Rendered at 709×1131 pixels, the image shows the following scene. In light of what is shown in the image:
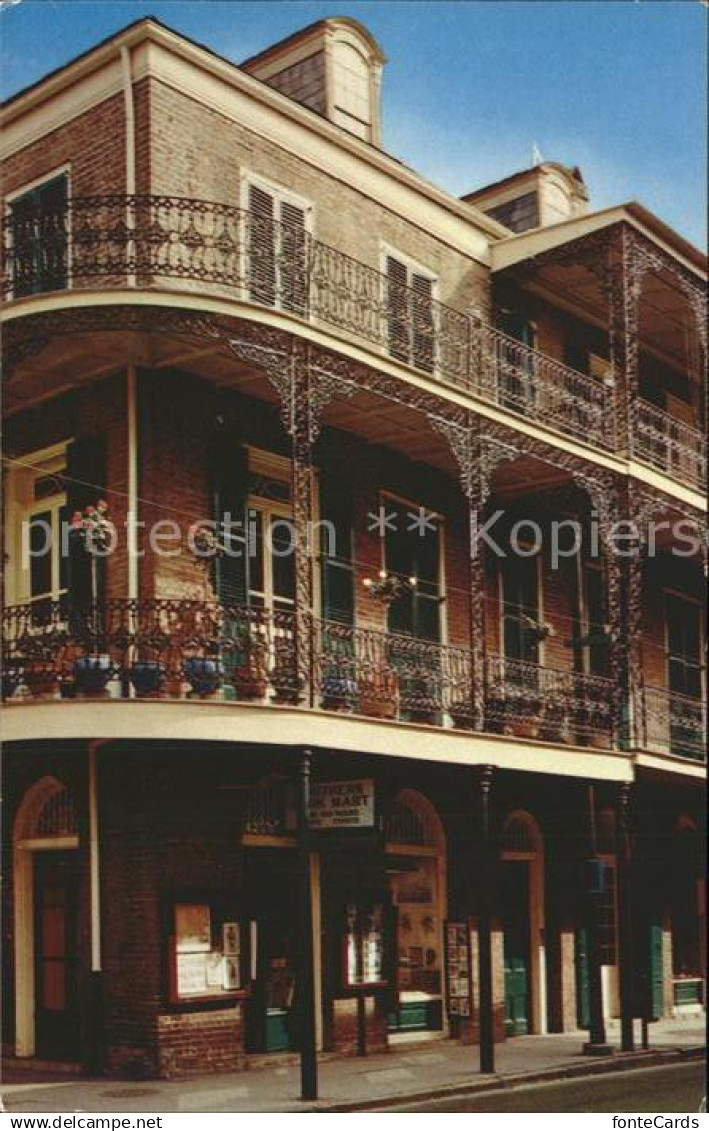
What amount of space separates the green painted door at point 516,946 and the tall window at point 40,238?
9.08m

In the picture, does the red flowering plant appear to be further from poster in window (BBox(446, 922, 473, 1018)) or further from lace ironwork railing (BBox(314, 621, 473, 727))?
poster in window (BBox(446, 922, 473, 1018))

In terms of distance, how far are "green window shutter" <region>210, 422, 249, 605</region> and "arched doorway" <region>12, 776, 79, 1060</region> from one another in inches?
95.0

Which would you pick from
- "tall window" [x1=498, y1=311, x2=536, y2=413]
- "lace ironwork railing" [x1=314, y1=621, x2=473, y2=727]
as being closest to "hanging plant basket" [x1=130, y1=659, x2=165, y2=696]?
"lace ironwork railing" [x1=314, y1=621, x2=473, y2=727]

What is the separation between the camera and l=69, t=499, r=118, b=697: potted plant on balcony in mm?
13922

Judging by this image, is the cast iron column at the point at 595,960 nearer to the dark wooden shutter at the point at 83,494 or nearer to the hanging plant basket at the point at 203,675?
the hanging plant basket at the point at 203,675

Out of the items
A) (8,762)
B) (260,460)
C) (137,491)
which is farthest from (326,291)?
(8,762)

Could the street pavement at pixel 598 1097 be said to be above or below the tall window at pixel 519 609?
below

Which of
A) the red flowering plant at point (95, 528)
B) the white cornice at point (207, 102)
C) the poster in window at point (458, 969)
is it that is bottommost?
the poster in window at point (458, 969)

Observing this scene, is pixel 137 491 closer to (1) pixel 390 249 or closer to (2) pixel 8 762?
(2) pixel 8 762

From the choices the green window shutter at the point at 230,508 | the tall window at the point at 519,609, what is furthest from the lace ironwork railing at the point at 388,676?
the tall window at the point at 519,609

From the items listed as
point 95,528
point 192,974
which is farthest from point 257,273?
point 192,974

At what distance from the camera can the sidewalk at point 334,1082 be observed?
13.2 m

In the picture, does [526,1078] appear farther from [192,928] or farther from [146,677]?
[146,677]

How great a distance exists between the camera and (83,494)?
1578cm
